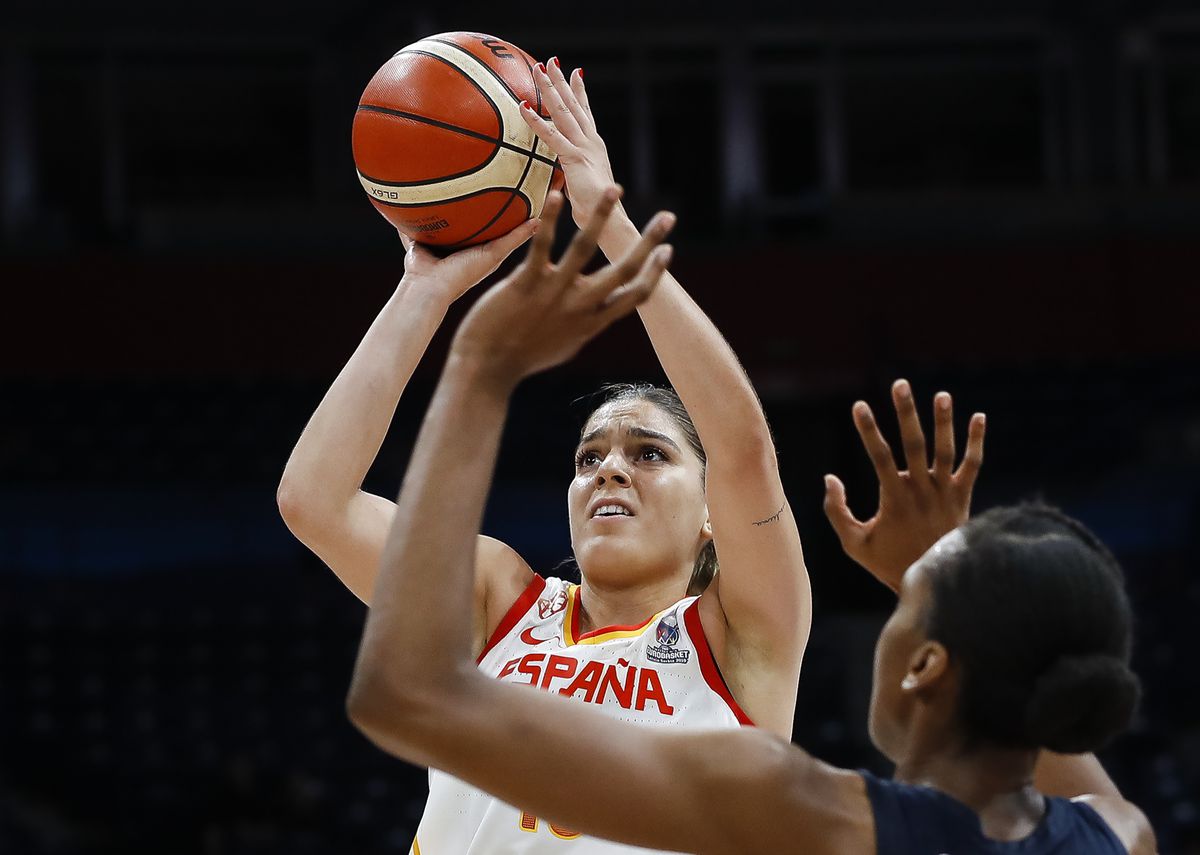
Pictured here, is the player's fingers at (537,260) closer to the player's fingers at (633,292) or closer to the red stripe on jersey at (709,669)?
the player's fingers at (633,292)

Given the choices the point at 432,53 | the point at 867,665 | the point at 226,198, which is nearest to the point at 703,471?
the point at 432,53

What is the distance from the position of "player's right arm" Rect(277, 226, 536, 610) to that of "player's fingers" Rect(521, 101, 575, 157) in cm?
35

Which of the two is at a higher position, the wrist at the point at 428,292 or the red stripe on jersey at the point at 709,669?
the wrist at the point at 428,292

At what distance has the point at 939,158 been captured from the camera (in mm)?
13711

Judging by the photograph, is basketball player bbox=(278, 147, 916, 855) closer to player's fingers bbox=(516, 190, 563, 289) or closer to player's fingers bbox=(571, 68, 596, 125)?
player's fingers bbox=(571, 68, 596, 125)

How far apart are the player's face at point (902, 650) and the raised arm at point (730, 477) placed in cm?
74

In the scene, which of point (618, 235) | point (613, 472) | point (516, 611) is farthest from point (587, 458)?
point (618, 235)

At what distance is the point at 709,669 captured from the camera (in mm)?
2643

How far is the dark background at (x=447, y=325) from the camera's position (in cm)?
932

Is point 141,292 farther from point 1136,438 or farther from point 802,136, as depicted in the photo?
A: point 1136,438

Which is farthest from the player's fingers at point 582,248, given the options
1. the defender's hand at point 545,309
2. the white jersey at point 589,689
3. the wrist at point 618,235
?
the white jersey at point 589,689

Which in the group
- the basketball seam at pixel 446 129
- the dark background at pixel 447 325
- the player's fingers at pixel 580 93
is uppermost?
the player's fingers at pixel 580 93

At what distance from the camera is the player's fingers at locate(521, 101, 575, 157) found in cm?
258

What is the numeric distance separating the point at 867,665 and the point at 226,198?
6863 millimetres
